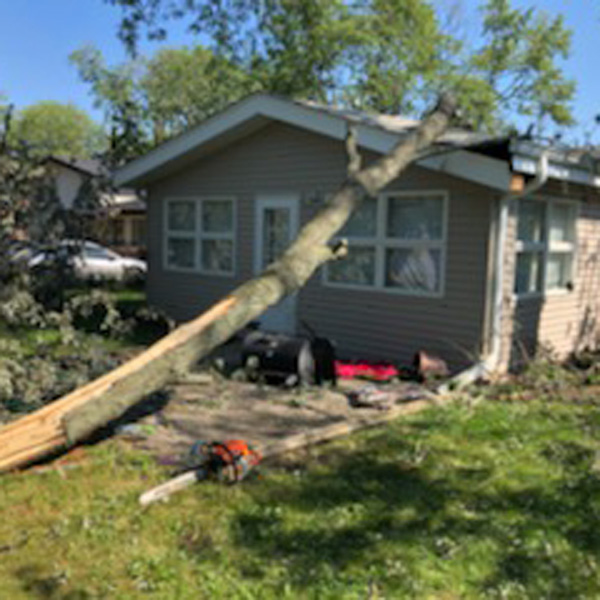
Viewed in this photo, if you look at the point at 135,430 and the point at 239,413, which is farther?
the point at 239,413

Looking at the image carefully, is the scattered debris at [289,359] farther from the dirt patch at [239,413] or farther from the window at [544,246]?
the window at [544,246]

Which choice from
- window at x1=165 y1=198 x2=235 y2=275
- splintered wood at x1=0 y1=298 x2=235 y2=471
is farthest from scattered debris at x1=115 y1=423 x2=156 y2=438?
window at x1=165 y1=198 x2=235 y2=275

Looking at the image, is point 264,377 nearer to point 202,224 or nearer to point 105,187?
point 105,187

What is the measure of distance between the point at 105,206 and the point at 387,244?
151 inches

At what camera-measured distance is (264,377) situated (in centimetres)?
716

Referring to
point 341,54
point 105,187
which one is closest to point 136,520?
point 105,187

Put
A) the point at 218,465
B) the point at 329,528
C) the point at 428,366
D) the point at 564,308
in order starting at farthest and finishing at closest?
the point at 564,308 → the point at 428,366 → the point at 218,465 → the point at 329,528

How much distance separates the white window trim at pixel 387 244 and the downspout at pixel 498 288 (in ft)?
2.16

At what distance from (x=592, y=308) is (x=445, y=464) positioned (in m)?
6.48

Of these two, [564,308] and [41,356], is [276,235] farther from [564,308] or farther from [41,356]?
[41,356]

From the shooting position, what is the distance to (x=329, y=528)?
3.57 metres

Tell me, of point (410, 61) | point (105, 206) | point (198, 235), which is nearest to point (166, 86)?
point (410, 61)

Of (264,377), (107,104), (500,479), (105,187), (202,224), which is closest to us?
(500,479)

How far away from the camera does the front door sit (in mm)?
9617
